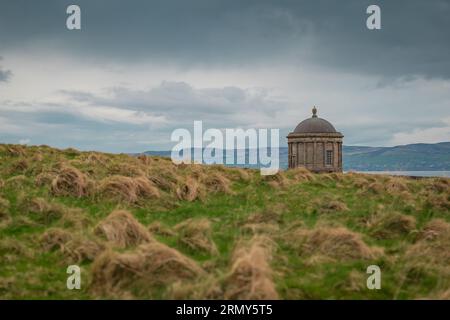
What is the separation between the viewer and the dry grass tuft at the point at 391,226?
1031 centimetres

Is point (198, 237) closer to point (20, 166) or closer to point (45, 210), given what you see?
point (45, 210)

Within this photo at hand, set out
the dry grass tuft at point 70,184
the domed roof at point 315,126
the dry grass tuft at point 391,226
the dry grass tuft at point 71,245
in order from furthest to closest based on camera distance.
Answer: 1. the domed roof at point 315,126
2. the dry grass tuft at point 70,184
3. the dry grass tuft at point 391,226
4. the dry grass tuft at point 71,245

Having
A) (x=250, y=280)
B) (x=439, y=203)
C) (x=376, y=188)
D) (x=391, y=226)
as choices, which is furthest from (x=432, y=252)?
(x=376, y=188)

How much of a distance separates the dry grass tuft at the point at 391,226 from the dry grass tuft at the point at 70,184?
8.14 meters

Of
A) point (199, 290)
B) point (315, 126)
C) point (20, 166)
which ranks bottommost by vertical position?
point (199, 290)

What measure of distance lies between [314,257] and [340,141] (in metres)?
49.8

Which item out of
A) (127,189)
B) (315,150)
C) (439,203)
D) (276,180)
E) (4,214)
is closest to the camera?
(4,214)

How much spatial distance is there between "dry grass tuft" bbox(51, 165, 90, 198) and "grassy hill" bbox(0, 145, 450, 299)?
4cm

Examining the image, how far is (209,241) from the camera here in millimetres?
8930

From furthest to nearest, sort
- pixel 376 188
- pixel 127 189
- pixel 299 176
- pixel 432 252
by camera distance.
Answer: pixel 299 176 < pixel 376 188 < pixel 127 189 < pixel 432 252

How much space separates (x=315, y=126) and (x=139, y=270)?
166ft

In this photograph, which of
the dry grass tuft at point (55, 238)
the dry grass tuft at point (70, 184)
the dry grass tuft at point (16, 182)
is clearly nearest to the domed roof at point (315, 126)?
the dry grass tuft at point (16, 182)

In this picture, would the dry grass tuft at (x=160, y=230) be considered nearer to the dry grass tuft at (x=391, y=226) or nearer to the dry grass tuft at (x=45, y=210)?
the dry grass tuft at (x=45, y=210)
